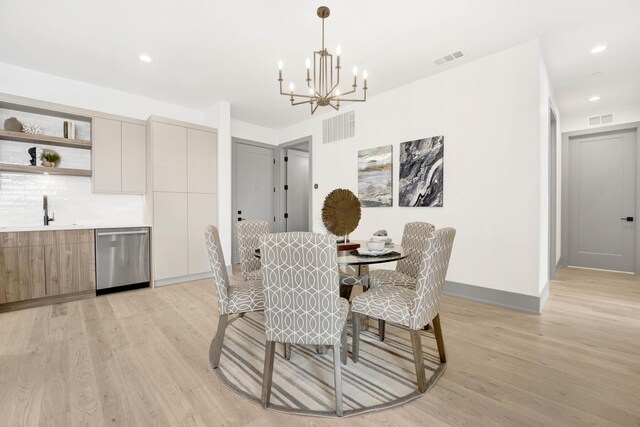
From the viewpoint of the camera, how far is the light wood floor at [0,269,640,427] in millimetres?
1510

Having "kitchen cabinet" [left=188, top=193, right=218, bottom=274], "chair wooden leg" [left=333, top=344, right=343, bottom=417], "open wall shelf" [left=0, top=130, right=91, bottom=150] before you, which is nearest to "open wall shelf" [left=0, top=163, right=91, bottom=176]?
"open wall shelf" [left=0, top=130, right=91, bottom=150]

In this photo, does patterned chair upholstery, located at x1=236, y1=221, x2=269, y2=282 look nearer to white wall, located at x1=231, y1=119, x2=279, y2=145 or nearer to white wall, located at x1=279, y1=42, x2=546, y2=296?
white wall, located at x1=279, y1=42, x2=546, y2=296

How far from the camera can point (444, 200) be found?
363 centimetres

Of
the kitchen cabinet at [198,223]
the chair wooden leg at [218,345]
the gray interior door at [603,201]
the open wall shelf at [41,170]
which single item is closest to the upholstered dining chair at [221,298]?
the chair wooden leg at [218,345]

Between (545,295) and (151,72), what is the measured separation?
18.5 feet

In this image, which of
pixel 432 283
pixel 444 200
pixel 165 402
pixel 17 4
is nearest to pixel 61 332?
pixel 165 402

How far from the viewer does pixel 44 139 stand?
347 centimetres

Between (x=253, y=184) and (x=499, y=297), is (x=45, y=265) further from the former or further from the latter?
(x=499, y=297)

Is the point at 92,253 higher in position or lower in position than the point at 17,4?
lower

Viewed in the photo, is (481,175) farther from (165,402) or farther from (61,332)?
(61,332)

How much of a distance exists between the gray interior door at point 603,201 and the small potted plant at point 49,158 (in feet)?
27.5

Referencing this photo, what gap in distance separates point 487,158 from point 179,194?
4224 millimetres

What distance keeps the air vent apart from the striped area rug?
11.0 feet

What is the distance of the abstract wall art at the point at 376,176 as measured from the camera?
422cm
